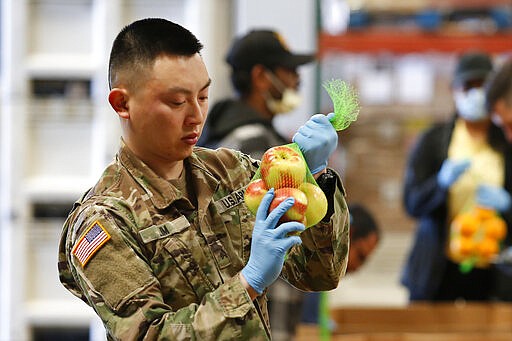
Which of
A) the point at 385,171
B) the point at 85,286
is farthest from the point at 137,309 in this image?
the point at 385,171

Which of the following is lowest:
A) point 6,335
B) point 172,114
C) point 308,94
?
point 6,335

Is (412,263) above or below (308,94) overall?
below

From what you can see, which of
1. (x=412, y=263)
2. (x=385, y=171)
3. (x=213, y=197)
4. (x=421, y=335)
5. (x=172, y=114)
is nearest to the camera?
(x=172, y=114)

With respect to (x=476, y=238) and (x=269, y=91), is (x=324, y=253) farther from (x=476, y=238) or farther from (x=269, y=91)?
(x=476, y=238)

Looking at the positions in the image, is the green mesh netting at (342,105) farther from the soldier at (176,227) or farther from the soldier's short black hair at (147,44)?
the soldier's short black hair at (147,44)

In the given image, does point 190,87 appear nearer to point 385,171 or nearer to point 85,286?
point 85,286

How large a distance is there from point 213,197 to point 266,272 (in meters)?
0.26

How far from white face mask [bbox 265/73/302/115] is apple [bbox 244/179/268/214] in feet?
5.61

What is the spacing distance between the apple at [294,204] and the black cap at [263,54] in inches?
71.2

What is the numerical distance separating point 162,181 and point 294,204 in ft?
0.90

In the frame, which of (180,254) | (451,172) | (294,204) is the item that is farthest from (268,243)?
(451,172)

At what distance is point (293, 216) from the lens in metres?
1.63

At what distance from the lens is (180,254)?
68.1 inches

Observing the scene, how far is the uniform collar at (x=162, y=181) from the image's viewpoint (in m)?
1.77
